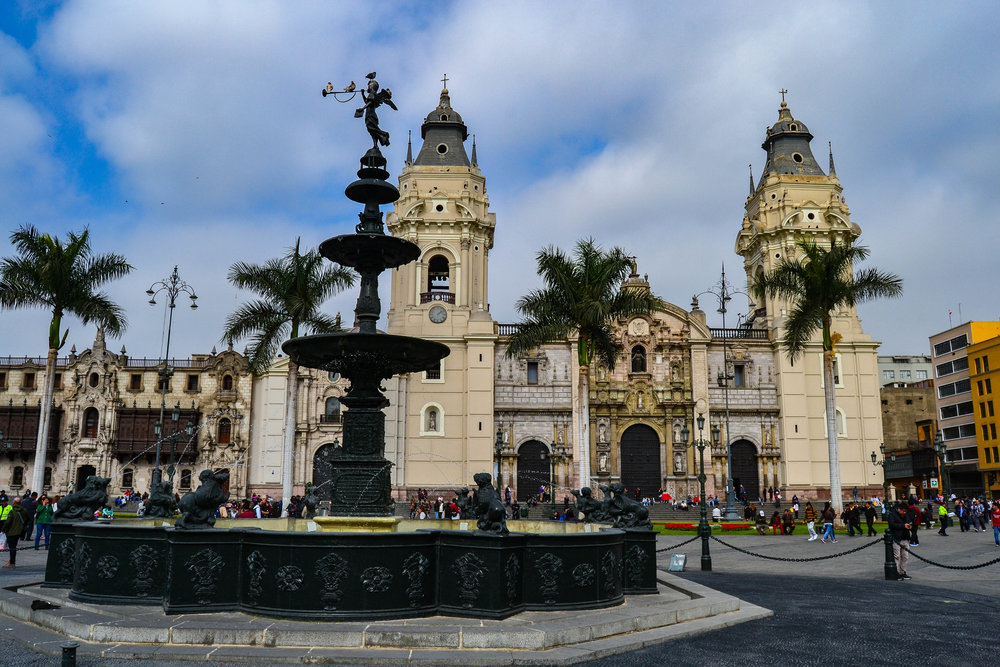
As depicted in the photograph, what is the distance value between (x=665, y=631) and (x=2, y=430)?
50.5 meters

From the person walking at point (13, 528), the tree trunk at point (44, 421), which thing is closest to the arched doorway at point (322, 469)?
the tree trunk at point (44, 421)

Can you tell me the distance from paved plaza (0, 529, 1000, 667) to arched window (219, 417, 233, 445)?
Result: 92.7 feet

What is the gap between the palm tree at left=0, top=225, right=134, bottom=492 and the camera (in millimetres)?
25562

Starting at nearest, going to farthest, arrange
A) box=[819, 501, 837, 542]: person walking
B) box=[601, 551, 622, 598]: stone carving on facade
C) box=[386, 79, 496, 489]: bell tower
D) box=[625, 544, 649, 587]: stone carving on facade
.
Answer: box=[601, 551, 622, 598]: stone carving on facade
box=[625, 544, 649, 587]: stone carving on facade
box=[819, 501, 837, 542]: person walking
box=[386, 79, 496, 489]: bell tower

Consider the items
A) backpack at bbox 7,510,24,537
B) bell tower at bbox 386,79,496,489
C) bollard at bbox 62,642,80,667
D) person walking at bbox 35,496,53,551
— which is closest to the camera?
bollard at bbox 62,642,80,667

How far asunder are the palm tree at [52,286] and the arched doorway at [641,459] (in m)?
28.2

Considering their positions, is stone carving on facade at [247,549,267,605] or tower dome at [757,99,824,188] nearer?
stone carving on facade at [247,549,267,605]

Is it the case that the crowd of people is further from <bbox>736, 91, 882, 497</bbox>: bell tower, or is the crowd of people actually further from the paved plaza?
<bbox>736, 91, 882, 497</bbox>: bell tower

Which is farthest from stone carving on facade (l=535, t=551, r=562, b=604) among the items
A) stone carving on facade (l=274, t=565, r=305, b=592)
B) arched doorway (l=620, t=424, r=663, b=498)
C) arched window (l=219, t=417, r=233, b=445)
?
arched window (l=219, t=417, r=233, b=445)

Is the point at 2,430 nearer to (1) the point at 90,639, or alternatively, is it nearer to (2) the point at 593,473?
(2) the point at 593,473

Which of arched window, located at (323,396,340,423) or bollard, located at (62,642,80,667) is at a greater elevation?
arched window, located at (323,396,340,423)

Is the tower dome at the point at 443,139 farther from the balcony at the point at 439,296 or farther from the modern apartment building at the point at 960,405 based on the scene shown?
the modern apartment building at the point at 960,405

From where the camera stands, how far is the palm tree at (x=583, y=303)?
87.1 feet

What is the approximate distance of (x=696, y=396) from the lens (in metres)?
44.7
